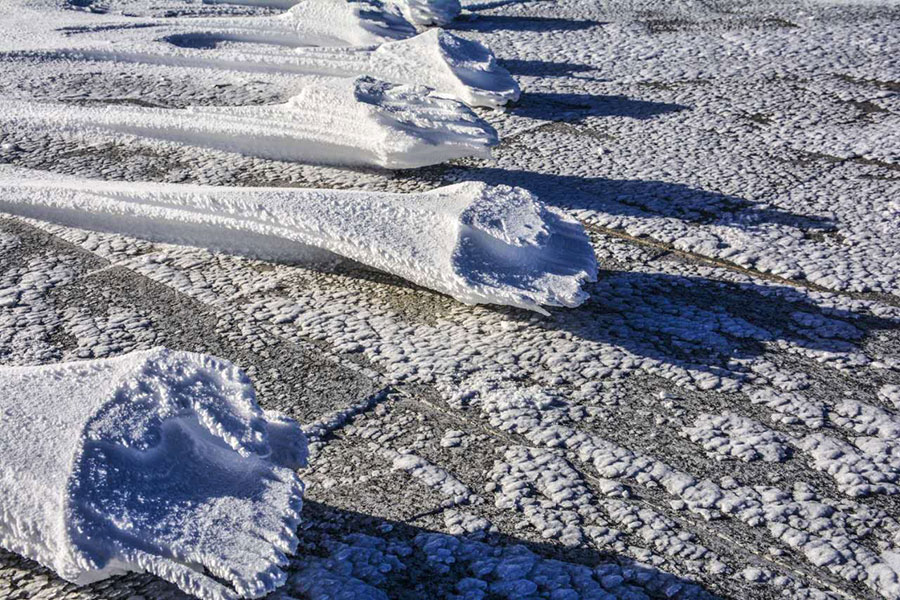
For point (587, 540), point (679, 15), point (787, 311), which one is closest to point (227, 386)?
point (587, 540)

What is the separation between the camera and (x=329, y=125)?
2.01 m

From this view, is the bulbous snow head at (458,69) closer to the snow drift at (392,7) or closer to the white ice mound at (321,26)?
the white ice mound at (321,26)

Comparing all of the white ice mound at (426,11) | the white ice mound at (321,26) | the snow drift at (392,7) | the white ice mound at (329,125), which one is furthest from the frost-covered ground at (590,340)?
the white ice mound at (426,11)

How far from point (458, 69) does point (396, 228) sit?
0.94 meters

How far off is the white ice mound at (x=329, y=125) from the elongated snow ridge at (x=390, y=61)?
206 mm

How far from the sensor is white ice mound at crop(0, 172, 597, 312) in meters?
1.43

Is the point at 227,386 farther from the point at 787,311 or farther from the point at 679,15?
the point at 679,15

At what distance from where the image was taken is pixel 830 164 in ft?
6.52

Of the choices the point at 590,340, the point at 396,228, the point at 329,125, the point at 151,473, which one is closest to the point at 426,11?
the point at 329,125

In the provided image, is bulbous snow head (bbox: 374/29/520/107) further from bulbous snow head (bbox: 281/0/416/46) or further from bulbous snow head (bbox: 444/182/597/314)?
bulbous snow head (bbox: 444/182/597/314)

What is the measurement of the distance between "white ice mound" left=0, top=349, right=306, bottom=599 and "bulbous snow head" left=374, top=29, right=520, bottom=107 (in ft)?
4.61

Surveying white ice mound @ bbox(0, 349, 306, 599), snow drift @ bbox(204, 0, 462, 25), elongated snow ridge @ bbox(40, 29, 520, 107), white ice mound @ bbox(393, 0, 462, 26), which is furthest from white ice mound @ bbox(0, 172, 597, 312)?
white ice mound @ bbox(393, 0, 462, 26)

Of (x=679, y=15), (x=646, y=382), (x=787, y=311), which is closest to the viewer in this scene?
(x=646, y=382)

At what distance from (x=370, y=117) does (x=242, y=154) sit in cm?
31
